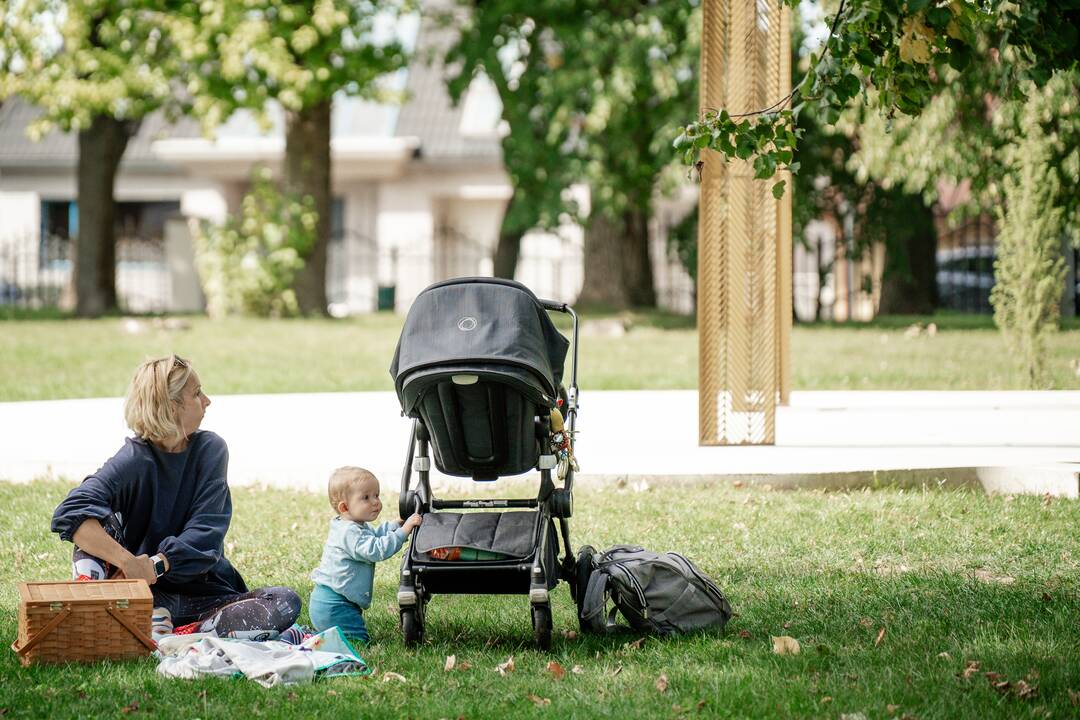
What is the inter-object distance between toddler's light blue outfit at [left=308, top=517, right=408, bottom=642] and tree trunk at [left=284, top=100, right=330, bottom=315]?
Answer: 18.9 metres

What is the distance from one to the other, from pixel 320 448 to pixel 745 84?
14.0 ft

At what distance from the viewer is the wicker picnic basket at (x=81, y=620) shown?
201 inches

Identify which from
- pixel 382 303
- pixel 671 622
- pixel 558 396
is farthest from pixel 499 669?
pixel 382 303

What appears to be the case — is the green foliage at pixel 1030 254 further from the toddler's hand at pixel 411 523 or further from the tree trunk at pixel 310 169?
the tree trunk at pixel 310 169

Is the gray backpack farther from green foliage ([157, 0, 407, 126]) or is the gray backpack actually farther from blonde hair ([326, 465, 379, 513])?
A: green foliage ([157, 0, 407, 126])

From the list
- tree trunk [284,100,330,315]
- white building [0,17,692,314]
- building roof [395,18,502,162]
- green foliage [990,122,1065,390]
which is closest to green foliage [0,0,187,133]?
tree trunk [284,100,330,315]

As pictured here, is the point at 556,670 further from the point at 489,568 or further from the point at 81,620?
the point at 81,620

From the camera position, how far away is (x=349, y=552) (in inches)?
221

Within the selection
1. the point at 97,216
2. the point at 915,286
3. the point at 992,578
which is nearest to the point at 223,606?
the point at 992,578

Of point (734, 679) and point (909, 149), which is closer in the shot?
point (734, 679)

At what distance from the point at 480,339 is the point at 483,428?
40 cm

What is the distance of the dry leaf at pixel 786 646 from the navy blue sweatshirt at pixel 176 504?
2.24m

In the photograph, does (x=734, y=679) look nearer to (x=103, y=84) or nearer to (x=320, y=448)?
(x=320, y=448)

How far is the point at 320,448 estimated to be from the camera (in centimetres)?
1000
